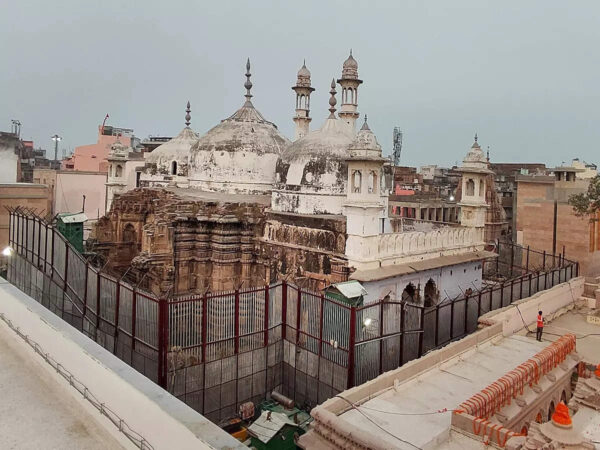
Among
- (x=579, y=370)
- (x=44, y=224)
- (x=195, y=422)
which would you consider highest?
(x=44, y=224)

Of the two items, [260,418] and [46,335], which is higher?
[46,335]

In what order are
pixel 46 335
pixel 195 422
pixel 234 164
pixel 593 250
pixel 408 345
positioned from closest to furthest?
pixel 195 422 → pixel 46 335 → pixel 408 345 → pixel 234 164 → pixel 593 250

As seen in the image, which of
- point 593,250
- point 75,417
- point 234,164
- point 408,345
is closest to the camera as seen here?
point 75,417

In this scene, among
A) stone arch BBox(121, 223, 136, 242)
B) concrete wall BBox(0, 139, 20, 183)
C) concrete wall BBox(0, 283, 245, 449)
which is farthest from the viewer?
concrete wall BBox(0, 139, 20, 183)

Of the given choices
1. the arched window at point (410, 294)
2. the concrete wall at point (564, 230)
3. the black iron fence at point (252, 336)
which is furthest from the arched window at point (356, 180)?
the concrete wall at point (564, 230)

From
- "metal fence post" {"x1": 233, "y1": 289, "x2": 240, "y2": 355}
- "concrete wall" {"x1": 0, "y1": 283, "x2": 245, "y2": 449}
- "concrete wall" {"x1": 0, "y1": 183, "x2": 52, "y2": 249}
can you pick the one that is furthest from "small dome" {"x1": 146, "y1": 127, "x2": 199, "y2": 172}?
"concrete wall" {"x1": 0, "y1": 283, "x2": 245, "y2": 449}

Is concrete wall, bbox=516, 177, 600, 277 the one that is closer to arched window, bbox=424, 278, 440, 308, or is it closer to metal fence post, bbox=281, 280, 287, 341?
arched window, bbox=424, 278, 440, 308

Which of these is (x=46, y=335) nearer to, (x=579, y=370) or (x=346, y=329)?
(x=346, y=329)

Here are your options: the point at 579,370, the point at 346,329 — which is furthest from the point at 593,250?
the point at 346,329

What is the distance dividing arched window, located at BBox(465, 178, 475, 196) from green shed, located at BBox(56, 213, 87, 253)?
512 inches

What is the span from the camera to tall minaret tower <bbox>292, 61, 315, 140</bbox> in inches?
993

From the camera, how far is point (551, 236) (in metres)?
23.7

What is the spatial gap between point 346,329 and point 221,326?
2334mm

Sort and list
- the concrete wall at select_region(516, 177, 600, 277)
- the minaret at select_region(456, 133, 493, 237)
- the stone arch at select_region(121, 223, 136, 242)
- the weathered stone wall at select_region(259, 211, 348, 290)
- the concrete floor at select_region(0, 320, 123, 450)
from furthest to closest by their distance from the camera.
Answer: the concrete wall at select_region(516, 177, 600, 277) → the stone arch at select_region(121, 223, 136, 242) → the minaret at select_region(456, 133, 493, 237) → the weathered stone wall at select_region(259, 211, 348, 290) → the concrete floor at select_region(0, 320, 123, 450)
